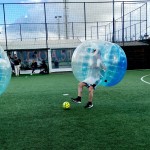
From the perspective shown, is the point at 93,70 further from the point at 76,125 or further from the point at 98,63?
the point at 76,125

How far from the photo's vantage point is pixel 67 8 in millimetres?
20812

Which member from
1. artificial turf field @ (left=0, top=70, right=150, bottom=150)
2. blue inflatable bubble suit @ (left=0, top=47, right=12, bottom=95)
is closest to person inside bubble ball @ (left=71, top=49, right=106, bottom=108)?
artificial turf field @ (left=0, top=70, right=150, bottom=150)

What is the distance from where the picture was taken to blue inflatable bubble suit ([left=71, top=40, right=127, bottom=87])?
6.44 metres

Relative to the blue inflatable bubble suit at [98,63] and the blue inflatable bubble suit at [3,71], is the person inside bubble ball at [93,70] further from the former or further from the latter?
the blue inflatable bubble suit at [3,71]

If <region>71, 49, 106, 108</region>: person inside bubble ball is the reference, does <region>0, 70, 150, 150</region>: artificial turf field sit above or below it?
below

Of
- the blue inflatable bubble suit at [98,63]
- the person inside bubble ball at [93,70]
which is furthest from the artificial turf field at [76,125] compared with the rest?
the blue inflatable bubble suit at [98,63]

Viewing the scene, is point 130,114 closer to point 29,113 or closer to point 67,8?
point 29,113

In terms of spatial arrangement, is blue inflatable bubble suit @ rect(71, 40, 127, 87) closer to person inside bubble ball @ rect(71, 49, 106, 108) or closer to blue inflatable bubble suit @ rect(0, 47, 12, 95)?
person inside bubble ball @ rect(71, 49, 106, 108)

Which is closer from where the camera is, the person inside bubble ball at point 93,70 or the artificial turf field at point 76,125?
the artificial turf field at point 76,125

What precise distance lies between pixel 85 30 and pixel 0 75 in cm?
1564

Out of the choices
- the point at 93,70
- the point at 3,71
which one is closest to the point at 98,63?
the point at 93,70

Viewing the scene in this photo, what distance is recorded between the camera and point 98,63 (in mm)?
6371

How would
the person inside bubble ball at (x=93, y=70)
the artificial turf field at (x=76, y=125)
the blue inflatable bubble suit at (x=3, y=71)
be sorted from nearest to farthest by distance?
the artificial turf field at (x=76, y=125) < the blue inflatable bubble suit at (x=3, y=71) < the person inside bubble ball at (x=93, y=70)

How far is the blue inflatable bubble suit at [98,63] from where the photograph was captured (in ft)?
21.1
